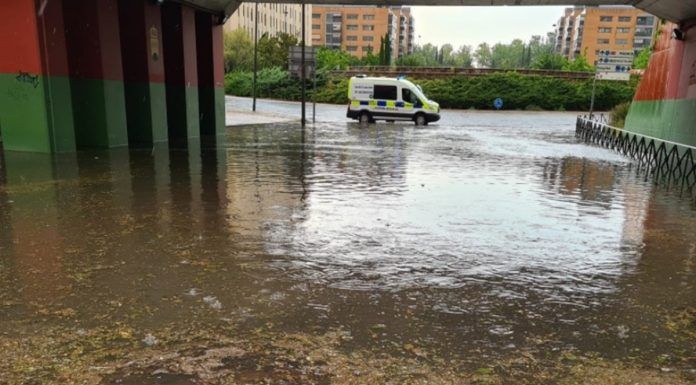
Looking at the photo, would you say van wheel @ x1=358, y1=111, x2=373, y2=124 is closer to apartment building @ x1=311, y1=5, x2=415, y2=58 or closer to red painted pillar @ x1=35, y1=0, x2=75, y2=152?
red painted pillar @ x1=35, y1=0, x2=75, y2=152

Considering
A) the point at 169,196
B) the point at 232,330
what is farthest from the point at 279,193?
the point at 232,330

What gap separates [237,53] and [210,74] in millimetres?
52266

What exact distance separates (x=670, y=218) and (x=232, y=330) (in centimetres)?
670

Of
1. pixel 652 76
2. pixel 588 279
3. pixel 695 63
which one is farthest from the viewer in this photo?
pixel 652 76

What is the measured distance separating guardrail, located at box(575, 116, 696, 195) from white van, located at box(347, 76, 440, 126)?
10.5m

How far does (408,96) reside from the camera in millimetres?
28031

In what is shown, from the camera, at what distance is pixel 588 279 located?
4754 millimetres

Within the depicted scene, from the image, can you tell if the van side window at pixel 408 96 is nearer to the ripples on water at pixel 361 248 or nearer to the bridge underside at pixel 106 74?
the bridge underside at pixel 106 74

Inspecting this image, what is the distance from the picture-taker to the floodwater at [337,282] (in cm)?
321

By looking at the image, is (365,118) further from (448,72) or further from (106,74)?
(448,72)

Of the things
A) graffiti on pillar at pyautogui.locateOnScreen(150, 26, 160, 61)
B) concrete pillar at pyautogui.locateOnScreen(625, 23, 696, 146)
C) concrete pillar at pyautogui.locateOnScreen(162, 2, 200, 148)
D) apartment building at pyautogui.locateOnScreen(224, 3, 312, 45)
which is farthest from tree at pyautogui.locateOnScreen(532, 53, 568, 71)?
graffiti on pillar at pyautogui.locateOnScreen(150, 26, 160, 61)

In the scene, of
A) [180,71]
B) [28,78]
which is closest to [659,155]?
[180,71]

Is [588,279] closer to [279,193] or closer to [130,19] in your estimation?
[279,193]

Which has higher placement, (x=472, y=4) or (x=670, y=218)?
(x=472, y=4)
